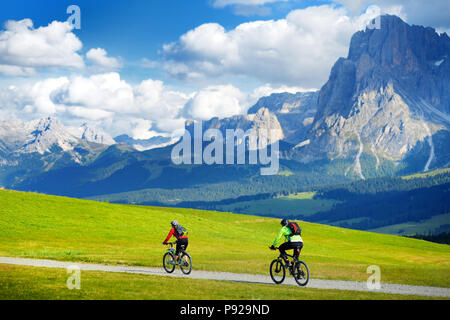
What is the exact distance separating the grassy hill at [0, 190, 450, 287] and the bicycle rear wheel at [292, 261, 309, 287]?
261 inches

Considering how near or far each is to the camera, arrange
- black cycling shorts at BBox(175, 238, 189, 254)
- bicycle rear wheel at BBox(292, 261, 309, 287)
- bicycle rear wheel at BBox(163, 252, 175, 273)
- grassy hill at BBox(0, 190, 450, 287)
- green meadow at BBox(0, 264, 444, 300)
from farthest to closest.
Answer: grassy hill at BBox(0, 190, 450, 287) → bicycle rear wheel at BBox(163, 252, 175, 273) → black cycling shorts at BBox(175, 238, 189, 254) → bicycle rear wheel at BBox(292, 261, 309, 287) → green meadow at BBox(0, 264, 444, 300)

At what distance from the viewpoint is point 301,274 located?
101ft

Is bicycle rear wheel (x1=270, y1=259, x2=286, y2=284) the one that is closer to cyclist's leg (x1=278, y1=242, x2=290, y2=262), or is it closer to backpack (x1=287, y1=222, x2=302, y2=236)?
cyclist's leg (x1=278, y1=242, x2=290, y2=262)

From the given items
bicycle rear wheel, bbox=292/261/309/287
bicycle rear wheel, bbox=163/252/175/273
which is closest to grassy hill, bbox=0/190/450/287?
bicycle rear wheel, bbox=163/252/175/273

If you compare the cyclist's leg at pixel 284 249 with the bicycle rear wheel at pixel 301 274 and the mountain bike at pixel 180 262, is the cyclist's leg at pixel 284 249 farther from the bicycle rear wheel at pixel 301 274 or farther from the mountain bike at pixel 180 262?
the mountain bike at pixel 180 262

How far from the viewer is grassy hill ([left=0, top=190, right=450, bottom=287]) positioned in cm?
4306

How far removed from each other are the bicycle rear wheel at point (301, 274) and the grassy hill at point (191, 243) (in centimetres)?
662

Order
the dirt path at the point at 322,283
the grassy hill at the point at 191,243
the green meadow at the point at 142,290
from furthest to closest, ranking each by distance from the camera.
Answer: the grassy hill at the point at 191,243 < the dirt path at the point at 322,283 < the green meadow at the point at 142,290

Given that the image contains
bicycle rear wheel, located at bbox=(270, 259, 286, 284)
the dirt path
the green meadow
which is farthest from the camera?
bicycle rear wheel, located at bbox=(270, 259, 286, 284)

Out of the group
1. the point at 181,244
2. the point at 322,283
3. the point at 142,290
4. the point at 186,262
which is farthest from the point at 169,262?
the point at 322,283

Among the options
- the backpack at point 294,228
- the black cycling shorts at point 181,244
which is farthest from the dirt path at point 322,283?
the backpack at point 294,228

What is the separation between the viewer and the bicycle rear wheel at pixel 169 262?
37.1 m

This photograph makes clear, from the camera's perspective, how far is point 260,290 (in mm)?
27547
